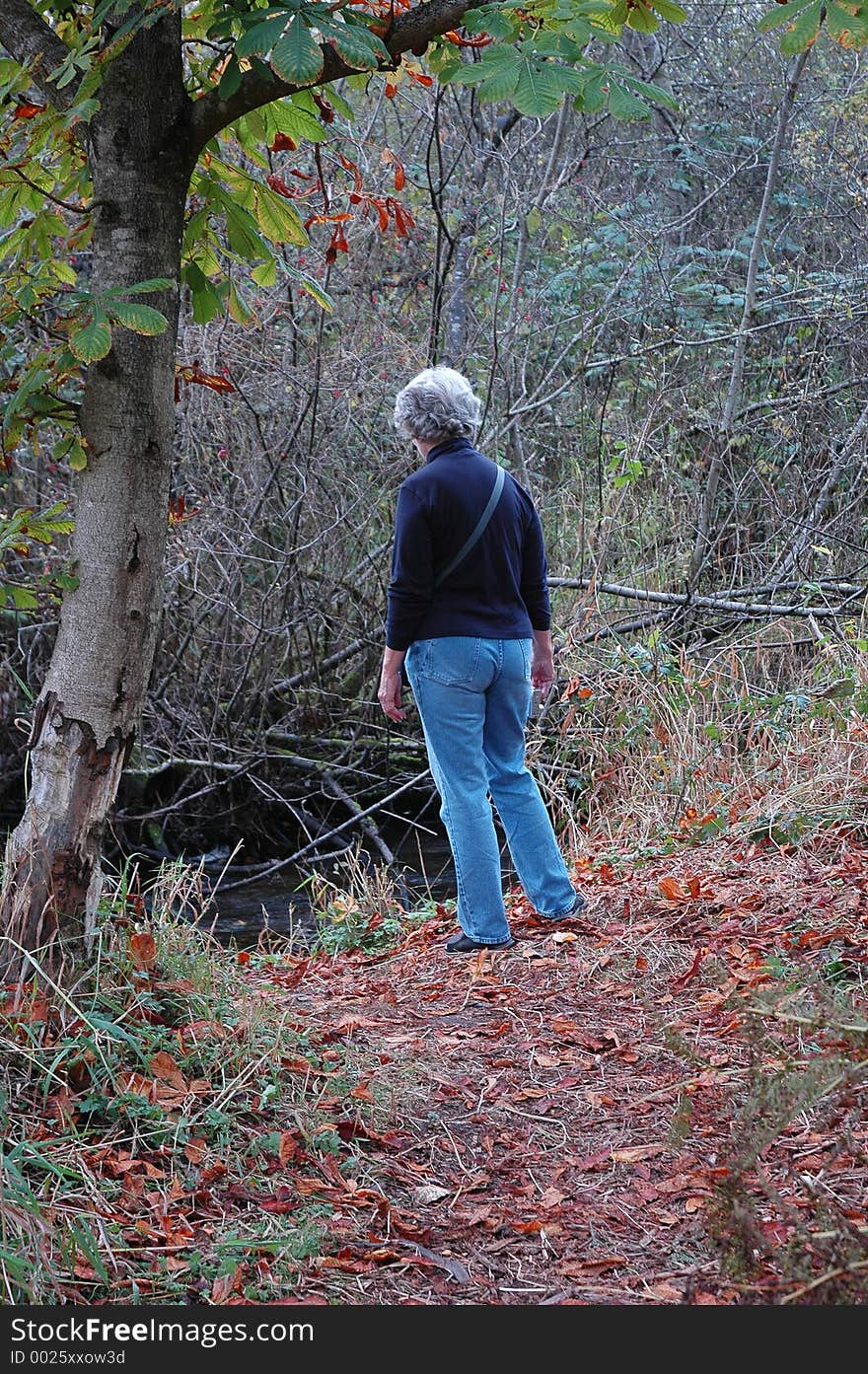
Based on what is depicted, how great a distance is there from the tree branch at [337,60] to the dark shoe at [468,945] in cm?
296

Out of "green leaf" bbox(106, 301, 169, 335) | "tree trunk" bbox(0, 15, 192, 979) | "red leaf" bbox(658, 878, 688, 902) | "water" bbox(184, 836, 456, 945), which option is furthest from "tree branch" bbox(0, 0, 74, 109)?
"water" bbox(184, 836, 456, 945)

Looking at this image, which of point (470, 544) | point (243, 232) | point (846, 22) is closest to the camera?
point (846, 22)

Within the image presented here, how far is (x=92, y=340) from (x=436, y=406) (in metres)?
1.79

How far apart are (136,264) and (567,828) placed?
4.47 meters

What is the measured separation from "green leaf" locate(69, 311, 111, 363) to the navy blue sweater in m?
1.62

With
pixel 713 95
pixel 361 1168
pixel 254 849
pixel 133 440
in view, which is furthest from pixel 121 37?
pixel 713 95

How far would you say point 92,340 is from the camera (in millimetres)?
2811

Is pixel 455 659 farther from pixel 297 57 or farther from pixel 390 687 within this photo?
pixel 297 57

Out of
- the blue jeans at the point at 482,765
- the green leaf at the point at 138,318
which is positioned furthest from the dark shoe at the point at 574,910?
the green leaf at the point at 138,318

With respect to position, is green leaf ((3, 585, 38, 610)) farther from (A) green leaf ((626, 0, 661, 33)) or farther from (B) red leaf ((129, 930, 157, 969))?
(A) green leaf ((626, 0, 661, 33))

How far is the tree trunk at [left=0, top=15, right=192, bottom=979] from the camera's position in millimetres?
3262

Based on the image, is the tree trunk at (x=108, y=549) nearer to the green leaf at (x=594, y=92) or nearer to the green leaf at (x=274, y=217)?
the green leaf at (x=274, y=217)

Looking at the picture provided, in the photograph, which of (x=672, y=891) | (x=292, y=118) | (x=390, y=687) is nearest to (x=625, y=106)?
(x=292, y=118)

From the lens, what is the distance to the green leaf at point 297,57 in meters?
2.52
